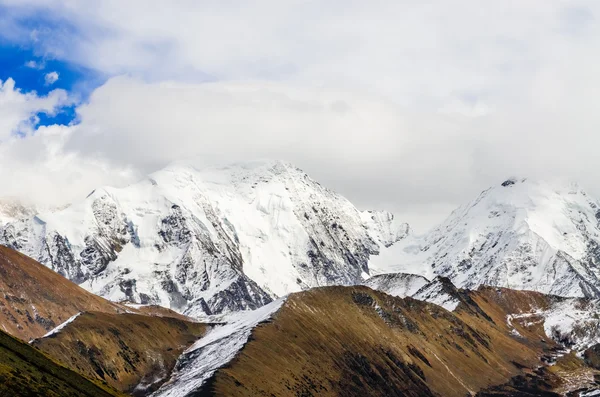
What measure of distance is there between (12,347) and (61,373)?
1127 centimetres

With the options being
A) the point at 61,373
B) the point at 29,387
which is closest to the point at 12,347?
the point at 61,373

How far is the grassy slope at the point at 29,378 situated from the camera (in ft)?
533

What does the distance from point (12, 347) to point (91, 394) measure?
17.8m

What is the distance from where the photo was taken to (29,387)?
545ft

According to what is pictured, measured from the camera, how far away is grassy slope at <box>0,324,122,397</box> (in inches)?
6398

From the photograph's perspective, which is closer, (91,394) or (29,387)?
(29,387)

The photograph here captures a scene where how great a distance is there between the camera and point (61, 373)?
19938cm

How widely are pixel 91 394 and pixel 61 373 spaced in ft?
30.1

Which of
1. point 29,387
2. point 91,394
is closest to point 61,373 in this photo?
point 91,394

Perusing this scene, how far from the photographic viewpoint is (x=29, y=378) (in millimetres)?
173375

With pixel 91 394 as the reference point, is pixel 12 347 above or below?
above

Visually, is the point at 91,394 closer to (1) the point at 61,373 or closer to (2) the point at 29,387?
(1) the point at 61,373

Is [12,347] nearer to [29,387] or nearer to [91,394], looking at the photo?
[91,394]

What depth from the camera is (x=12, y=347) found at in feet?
639
